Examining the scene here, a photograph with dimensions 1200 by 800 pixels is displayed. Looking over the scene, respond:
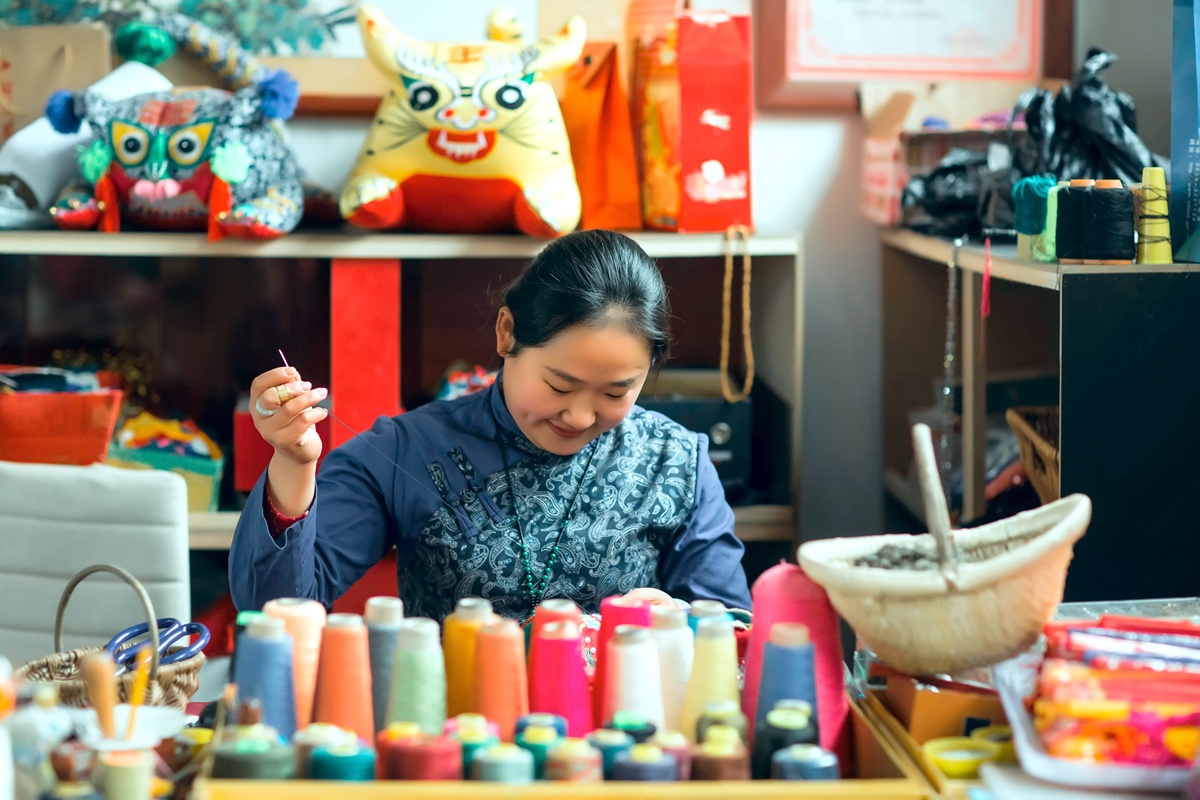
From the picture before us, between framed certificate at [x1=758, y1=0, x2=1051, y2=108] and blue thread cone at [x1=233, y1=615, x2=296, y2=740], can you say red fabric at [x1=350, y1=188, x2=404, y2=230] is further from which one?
blue thread cone at [x1=233, y1=615, x2=296, y2=740]

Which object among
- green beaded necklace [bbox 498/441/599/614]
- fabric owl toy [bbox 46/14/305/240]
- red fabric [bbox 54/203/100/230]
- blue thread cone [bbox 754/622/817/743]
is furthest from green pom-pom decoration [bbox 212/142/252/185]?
blue thread cone [bbox 754/622/817/743]

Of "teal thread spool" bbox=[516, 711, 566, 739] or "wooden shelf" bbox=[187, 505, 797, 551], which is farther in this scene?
"wooden shelf" bbox=[187, 505, 797, 551]

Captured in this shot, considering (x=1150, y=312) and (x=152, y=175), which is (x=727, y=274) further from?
(x=152, y=175)

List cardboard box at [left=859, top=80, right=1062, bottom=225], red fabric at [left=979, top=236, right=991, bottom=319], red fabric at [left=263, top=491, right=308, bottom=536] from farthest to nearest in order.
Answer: cardboard box at [left=859, top=80, right=1062, bottom=225], red fabric at [left=979, top=236, right=991, bottom=319], red fabric at [left=263, top=491, right=308, bottom=536]

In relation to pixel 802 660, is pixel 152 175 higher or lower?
higher

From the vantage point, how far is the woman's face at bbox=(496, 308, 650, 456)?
1.13 meters

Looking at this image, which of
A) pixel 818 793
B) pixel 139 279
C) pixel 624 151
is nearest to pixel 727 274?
pixel 624 151

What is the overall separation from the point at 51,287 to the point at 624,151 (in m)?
1.14

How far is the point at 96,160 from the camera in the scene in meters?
1.78

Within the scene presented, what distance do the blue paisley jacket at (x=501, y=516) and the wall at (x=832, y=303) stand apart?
96 centimetres

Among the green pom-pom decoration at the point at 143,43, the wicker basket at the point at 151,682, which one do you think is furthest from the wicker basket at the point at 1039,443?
the green pom-pom decoration at the point at 143,43

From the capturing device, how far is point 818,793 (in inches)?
25.2

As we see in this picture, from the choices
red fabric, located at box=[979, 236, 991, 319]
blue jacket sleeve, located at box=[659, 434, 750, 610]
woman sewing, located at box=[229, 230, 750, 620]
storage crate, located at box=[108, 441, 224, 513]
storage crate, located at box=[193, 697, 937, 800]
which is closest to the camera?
storage crate, located at box=[193, 697, 937, 800]

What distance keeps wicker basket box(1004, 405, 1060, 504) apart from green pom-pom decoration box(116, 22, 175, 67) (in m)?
1.55
